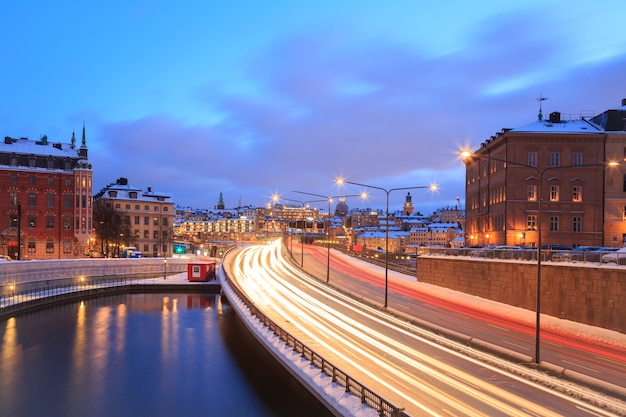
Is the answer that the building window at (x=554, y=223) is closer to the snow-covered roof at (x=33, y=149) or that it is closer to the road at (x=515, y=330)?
the road at (x=515, y=330)

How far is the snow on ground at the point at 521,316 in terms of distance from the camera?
29672 millimetres

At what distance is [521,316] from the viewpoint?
36500 millimetres

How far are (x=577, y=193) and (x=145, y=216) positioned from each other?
8897cm

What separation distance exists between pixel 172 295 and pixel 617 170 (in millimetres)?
59863

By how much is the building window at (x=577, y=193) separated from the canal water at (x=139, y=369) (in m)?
36.9

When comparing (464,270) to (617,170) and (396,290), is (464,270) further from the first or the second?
(617,170)

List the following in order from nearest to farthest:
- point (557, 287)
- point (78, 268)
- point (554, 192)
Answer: point (557, 287)
point (554, 192)
point (78, 268)

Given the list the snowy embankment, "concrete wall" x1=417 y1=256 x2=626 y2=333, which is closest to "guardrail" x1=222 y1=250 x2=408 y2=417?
the snowy embankment

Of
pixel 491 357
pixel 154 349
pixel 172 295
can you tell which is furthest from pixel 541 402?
pixel 172 295

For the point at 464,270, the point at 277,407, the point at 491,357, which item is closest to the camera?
the point at 491,357

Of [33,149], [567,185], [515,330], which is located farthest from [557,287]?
[33,149]

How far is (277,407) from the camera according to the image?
29.4 metres

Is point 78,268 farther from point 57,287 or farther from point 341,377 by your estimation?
point 341,377

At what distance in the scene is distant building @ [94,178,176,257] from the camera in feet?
380
